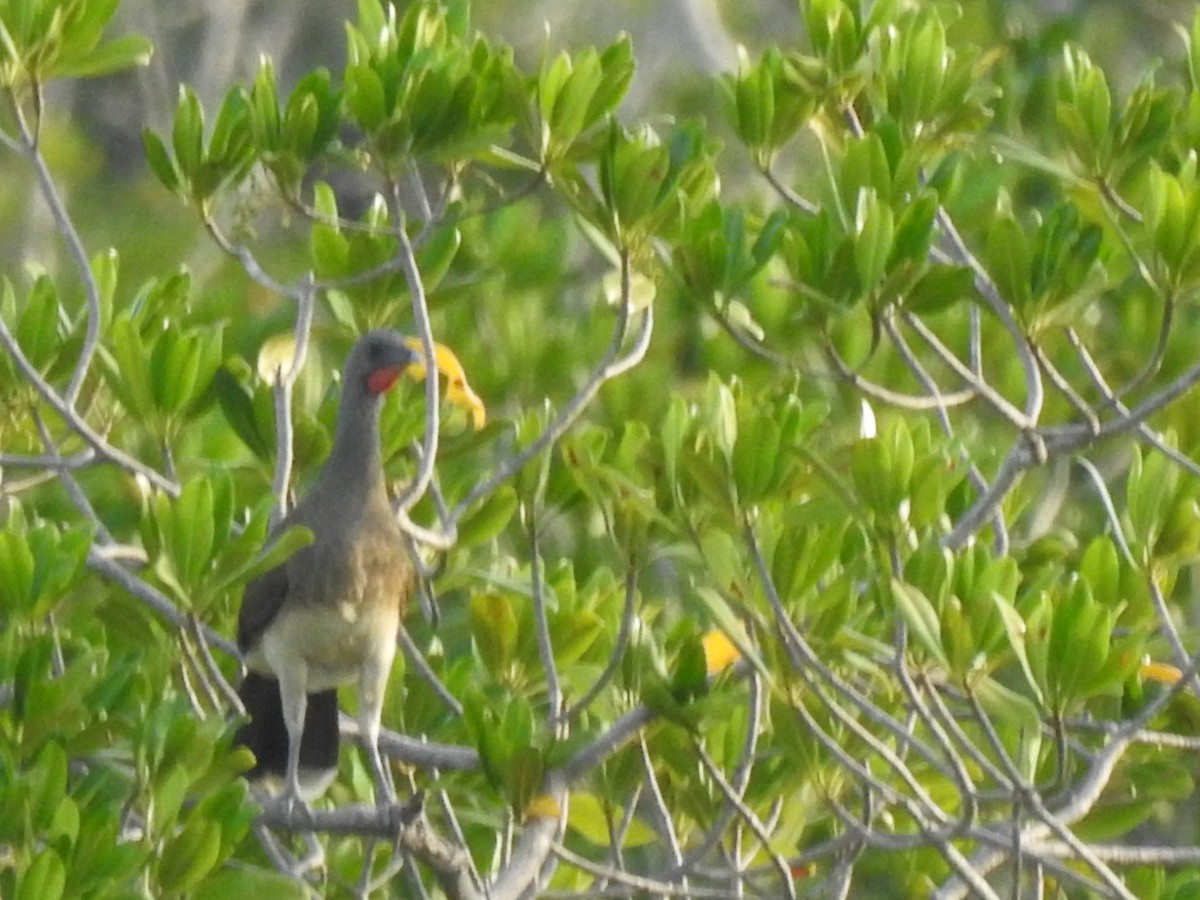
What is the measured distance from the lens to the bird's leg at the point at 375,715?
11.0ft

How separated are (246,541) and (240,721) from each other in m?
0.26

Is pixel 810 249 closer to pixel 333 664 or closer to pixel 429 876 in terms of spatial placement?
pixel 333 664

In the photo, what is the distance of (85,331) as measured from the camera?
3.52m

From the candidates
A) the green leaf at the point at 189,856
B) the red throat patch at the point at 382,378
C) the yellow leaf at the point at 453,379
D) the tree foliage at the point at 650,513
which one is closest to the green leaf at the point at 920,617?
the tree foliage at the point at 650,513

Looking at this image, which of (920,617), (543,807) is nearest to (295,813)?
(543,807)

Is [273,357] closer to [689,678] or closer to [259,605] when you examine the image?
[259,605]

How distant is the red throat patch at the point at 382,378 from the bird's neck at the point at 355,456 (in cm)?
6

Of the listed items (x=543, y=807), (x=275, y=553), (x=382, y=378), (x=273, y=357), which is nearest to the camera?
(x=275, y=553)

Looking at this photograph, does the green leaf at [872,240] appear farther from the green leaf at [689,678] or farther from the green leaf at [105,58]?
the green leaf at [105,58]

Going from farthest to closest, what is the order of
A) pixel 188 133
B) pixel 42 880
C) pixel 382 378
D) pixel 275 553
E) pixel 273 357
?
pixel 382 378, pixel 273 357, pixel 188 133, pixel 275 553, pixel 42 880

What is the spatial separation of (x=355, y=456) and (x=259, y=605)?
1.03 feet

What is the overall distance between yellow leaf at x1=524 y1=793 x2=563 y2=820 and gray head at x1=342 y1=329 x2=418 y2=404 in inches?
32.3

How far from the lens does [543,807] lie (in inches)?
123

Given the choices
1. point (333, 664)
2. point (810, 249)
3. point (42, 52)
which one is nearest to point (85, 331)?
point (42, 52)
